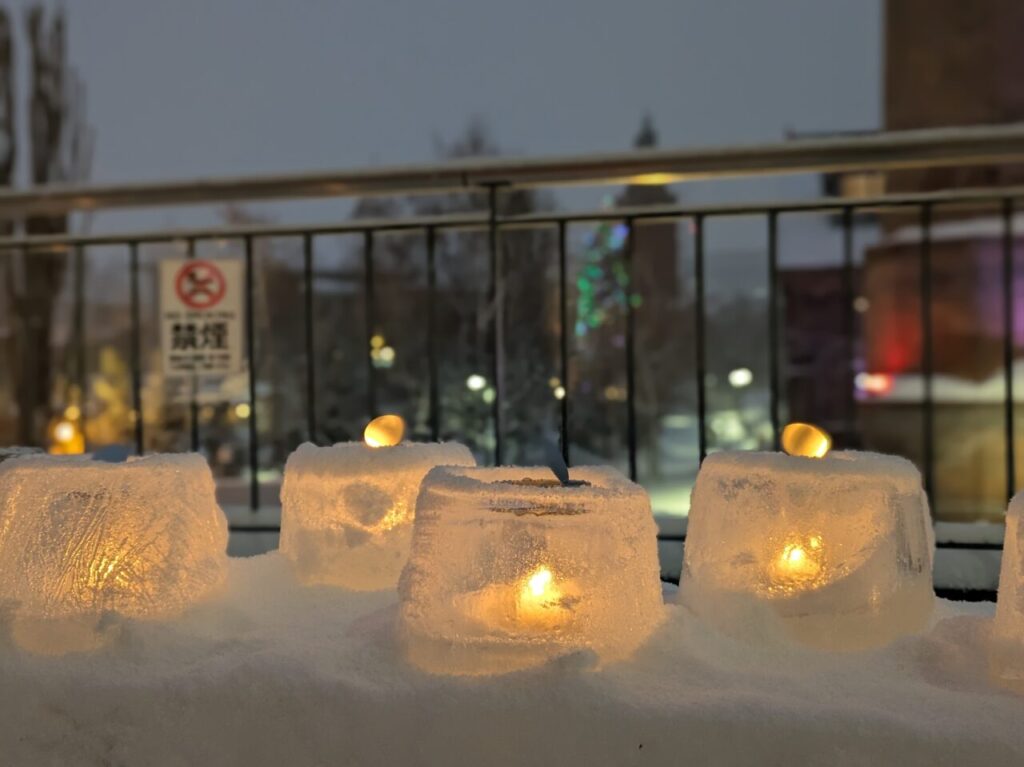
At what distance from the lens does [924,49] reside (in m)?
10.8

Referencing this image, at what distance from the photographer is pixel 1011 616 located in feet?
3.82

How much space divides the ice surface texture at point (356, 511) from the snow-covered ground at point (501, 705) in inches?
10.8

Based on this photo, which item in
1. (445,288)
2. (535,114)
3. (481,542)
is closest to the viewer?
Answer: (481,542)

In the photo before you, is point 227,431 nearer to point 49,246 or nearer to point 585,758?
Answer: point 49,246

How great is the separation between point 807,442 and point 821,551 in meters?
0.17

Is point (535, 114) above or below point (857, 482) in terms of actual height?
above

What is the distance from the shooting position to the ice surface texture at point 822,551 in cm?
131

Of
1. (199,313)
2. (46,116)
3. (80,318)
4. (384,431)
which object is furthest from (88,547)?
(46,116)

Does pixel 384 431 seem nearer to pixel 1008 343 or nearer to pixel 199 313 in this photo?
pixel 199 313

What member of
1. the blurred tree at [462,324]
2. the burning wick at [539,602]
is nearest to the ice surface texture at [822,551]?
the burning wick at [539,602]

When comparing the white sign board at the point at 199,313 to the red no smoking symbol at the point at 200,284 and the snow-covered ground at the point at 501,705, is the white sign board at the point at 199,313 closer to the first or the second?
the red no smoking symbol at the point at 200,284

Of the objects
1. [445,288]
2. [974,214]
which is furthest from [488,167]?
[974,214]

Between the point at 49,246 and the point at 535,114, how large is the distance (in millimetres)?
38181

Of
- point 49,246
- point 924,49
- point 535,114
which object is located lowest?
point 49,246
